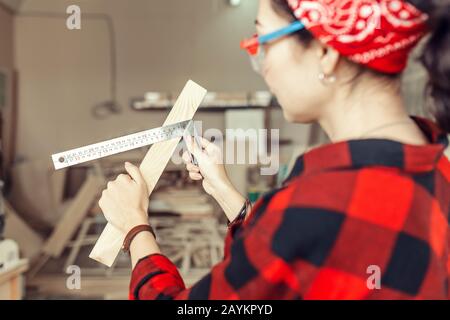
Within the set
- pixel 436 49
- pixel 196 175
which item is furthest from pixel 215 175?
pixel 436 49

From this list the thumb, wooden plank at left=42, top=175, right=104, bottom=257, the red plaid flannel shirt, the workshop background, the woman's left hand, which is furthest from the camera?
the workshop background

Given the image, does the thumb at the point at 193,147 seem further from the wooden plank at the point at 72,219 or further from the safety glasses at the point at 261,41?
the wooden plank at the point at 72,219

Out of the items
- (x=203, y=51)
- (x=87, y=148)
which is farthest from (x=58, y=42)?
(x=87, y=148)

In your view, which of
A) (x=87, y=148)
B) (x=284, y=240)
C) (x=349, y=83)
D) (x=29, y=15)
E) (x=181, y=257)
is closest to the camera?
(x=284, y=240)

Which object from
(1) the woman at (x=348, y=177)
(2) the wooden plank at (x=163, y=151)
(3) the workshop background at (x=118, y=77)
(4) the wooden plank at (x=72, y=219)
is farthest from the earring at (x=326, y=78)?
(3) the workshop background at (x=118, y=77)

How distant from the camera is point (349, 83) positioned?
57 centimetres

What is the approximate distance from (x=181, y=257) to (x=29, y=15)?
2.39 m

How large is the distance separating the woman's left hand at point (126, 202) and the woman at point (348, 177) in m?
0.09

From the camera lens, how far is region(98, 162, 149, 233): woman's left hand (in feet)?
2.27

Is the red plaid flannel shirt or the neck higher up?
the neck

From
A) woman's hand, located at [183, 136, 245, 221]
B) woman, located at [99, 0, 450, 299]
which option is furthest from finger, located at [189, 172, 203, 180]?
woman, located at [99, 0, 450, 299]

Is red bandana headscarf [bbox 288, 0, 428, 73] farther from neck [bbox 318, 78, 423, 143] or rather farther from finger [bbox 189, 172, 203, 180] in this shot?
finger [bbox 189, 172, 203, 180]

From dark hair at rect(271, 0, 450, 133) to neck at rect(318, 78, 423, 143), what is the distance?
0.02 meters
